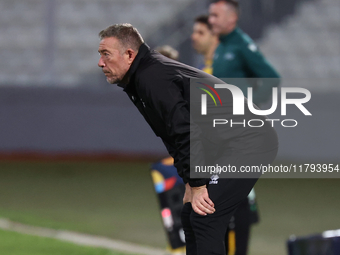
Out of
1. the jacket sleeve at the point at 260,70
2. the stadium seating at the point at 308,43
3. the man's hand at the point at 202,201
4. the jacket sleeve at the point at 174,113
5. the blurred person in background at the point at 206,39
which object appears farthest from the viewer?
the stadium seating at the point at 308,43

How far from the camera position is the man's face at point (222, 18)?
4.89 metres

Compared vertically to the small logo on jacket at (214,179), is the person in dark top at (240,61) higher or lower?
A: higher

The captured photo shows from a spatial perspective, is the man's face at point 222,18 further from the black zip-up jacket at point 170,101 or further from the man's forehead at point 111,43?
Result: the man's forehead at point 111,43

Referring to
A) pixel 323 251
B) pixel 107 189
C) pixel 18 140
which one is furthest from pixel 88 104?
pixel 323 251

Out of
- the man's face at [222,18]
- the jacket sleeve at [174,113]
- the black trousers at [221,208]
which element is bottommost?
the black trousers at [221,208]

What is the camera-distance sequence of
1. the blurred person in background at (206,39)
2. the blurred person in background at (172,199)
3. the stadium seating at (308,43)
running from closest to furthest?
the blurred person in background at (172,199), the blurred person in background at (206,39), the stadium seating at (308,43)

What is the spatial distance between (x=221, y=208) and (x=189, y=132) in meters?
0.49

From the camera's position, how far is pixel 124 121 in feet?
32.2

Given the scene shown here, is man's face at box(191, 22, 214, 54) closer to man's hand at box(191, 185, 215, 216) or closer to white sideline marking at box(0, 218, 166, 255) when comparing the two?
white sideline marking at box(0, 218, 166, 255)

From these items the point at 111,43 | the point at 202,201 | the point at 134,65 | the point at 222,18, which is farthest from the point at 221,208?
the point at 222,18

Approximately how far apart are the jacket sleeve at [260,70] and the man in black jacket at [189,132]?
1.61 m

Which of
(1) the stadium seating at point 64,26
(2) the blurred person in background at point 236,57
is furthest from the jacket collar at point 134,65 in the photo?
(1) the stadium seating at point 64,26

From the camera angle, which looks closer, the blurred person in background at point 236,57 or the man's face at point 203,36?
the blurred person in background at point 236,57

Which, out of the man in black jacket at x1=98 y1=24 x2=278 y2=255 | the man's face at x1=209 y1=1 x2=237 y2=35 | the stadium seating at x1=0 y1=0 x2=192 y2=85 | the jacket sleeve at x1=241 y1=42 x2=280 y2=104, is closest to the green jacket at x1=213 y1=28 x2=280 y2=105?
the jacket sleeve at x1=241 y1=42 x2=280 y2=104
